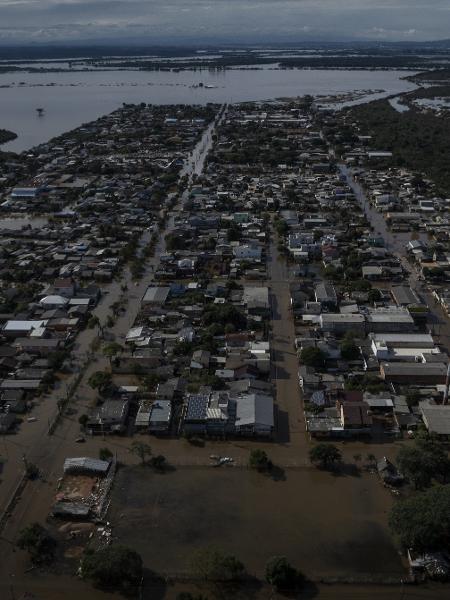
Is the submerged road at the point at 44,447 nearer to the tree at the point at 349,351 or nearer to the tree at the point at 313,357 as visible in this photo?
the tree at the point at 313,357

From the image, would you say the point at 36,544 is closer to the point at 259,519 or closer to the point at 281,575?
the point at 259,519

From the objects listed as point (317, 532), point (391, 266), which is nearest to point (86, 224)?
point (391, 266)

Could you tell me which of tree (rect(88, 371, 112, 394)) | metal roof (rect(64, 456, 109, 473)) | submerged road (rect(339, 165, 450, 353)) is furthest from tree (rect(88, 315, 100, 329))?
submerged road (rect(339, 165, 450, 353))

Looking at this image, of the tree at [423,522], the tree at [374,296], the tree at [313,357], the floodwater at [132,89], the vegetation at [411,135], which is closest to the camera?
the tree at [423,522]

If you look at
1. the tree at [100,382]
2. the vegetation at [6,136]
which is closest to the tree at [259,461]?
the tree at [100,382]

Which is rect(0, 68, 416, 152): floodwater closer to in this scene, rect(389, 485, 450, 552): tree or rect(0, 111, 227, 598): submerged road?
rect(0, 111, 227, 598): submerged road

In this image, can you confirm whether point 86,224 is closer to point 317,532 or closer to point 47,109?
point 317,532

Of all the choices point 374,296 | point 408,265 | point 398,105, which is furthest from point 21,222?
point 398,105
